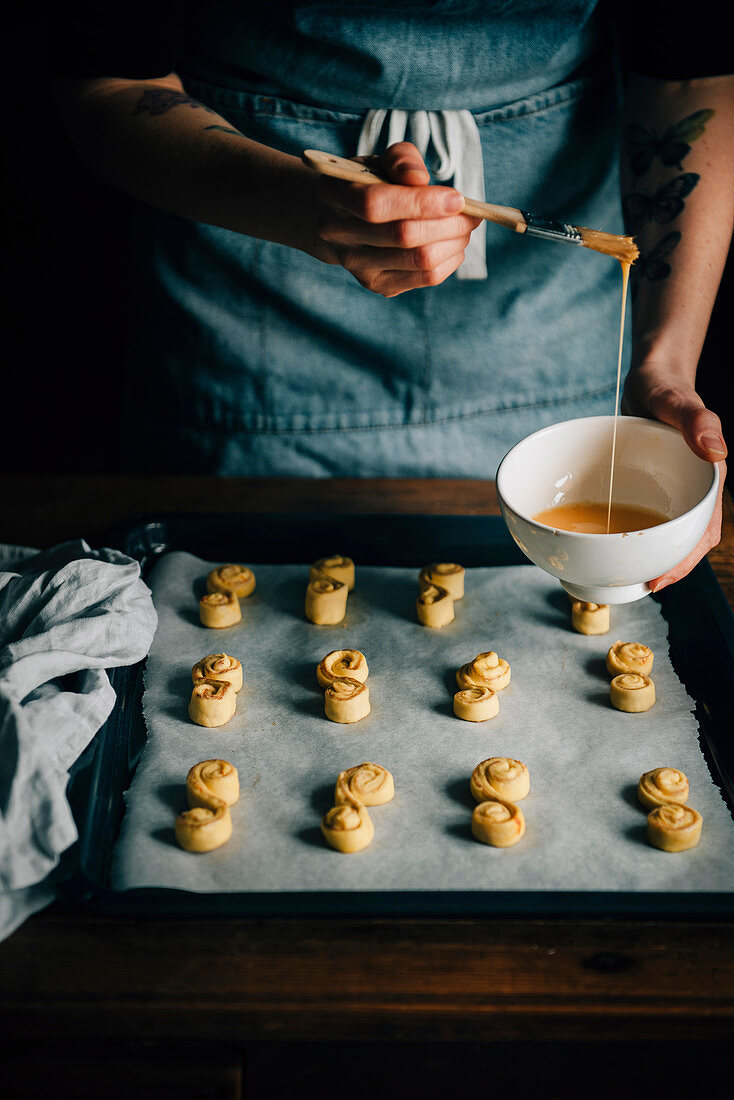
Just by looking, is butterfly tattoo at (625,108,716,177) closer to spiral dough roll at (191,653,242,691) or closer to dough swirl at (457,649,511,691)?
dough swirl at (457,649,511,691)

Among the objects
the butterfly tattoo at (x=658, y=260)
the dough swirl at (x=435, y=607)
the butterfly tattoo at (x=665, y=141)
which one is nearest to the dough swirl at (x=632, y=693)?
the dough swirl at (x=435, y=607)

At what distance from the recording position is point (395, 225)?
3.07 ft

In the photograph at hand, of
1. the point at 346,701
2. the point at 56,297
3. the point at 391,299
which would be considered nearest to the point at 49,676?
the point at 346,701

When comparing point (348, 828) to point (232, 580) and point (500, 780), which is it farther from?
point (232, 580)

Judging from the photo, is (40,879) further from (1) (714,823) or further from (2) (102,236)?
(2) (102,236)

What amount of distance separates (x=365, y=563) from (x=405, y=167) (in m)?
0.55

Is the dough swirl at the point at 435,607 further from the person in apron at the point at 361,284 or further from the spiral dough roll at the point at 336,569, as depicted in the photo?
the person in apron at the point at 361,284

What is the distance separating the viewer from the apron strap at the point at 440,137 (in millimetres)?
1321

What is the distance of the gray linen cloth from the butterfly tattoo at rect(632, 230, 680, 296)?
78 centimetres

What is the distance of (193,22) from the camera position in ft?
4.40

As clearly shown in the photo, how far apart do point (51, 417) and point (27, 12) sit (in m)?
1.18

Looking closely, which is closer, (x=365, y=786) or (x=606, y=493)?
(x=365, y=786)

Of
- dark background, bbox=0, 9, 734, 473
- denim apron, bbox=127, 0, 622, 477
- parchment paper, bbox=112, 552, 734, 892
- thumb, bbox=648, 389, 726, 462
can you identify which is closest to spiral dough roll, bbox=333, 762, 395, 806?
parchment paper, bbox=112, 552, 734, 892

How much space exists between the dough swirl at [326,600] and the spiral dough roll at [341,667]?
87 millimetres
